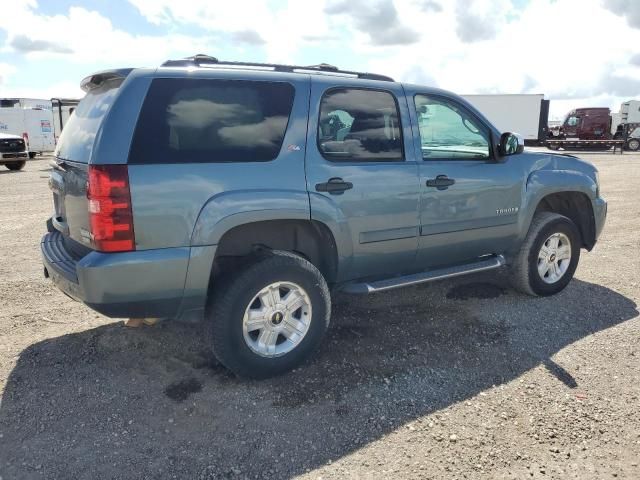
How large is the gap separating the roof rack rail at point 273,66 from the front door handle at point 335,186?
2.71ft

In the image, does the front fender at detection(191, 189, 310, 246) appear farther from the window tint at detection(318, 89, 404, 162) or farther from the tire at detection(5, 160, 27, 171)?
the tire at detection(5, 160, 27, 171)

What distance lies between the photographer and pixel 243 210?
125 inches

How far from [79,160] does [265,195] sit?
44.2 inches

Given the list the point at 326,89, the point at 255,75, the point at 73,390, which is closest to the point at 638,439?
the point at 326,89

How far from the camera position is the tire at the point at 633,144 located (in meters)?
33.4

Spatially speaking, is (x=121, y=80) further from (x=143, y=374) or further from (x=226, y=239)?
(x=143, y=374)

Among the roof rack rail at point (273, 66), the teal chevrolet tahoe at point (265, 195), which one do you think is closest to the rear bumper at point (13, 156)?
the teal chevrolet tahoe at point (265, 195)

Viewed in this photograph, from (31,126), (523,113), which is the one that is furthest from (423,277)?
(523,113)

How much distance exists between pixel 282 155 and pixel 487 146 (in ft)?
6.59

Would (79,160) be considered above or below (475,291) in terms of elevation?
above

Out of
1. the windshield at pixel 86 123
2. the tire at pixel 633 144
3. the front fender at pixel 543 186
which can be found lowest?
the tire at pixel 633 144

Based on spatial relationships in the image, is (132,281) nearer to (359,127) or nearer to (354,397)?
(354,397)

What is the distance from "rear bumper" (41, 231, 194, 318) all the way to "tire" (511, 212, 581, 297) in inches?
125

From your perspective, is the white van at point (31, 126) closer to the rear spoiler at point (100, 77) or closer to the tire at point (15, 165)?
the tire at point (15, 165)
